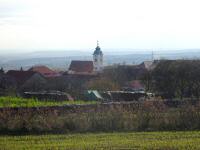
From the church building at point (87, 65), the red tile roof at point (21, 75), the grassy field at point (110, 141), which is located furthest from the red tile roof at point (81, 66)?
the grassy field at point (110, 141)

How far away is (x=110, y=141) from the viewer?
12.9 meters

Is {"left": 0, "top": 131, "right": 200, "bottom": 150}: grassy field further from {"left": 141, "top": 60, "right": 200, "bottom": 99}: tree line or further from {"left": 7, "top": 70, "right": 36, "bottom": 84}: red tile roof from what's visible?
{"left": 7, "top": 70, "right": 36, "bottom": 84}: red tile roof

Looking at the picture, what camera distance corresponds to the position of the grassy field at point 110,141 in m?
11.7

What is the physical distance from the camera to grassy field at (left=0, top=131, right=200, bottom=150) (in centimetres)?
1173

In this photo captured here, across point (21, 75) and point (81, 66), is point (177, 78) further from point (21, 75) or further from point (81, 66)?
point (81, 66)

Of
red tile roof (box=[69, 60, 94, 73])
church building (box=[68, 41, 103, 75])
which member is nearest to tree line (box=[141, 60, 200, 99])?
church building (box=[68, 41, 103, 75])

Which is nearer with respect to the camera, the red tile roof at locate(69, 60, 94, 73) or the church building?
the church building

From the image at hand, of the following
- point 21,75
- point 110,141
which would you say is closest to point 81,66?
point 21,75

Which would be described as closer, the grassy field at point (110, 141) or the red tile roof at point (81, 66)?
the grassy field at point (110, 141)

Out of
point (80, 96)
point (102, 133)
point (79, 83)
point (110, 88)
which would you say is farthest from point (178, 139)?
point (79, 83)

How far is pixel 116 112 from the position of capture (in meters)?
16.6

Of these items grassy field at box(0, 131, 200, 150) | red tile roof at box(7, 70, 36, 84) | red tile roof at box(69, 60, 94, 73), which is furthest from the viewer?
red tile roof at box(69, 60, 94, 73)

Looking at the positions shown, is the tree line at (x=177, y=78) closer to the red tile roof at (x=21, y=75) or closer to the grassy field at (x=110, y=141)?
the grassy field at (x=110, y=141)

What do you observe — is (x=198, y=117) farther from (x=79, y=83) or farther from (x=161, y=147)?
(x=79, y=83)
